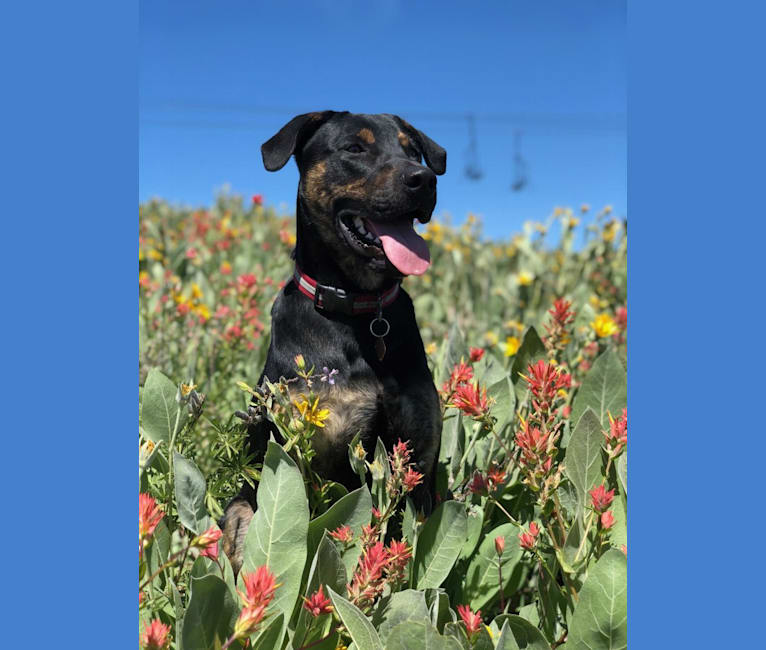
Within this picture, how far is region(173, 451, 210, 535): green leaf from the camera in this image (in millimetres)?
1676

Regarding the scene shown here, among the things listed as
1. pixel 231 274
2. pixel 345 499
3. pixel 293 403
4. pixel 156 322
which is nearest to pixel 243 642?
pixel 345 499

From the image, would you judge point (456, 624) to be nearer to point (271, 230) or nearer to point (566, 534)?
point (566, 534)

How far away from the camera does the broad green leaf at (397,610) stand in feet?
5.41

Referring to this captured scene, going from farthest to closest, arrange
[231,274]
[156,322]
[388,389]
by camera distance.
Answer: [231,274] < [156,322] < [388,389]

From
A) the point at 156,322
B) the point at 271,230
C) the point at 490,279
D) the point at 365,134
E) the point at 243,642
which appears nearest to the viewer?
the point at 243,642

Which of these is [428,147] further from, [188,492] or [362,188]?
[188,492]

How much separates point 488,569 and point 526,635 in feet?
1.48

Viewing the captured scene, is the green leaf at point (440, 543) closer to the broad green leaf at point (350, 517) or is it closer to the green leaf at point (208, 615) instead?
the broad green leaf at point (350, 517)

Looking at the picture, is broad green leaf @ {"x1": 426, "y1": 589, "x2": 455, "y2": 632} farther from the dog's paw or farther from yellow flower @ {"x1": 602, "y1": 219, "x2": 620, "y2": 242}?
yellow flower @ {"x1": 602, "y1": 219, "x2": 620, "y2": 242}

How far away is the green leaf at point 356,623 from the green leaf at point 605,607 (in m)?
0.47

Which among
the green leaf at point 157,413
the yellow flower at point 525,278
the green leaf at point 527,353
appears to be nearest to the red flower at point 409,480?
the green leaf at point 157,413

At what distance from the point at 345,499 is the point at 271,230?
5.09 meters

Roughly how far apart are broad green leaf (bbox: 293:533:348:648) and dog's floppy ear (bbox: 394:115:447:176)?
142 centimetres

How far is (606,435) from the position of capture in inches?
77.4
